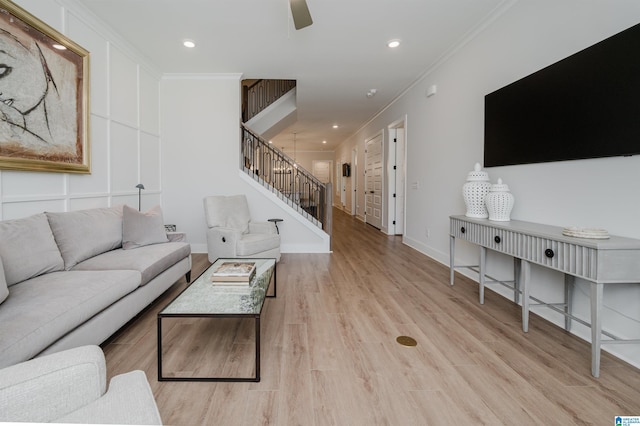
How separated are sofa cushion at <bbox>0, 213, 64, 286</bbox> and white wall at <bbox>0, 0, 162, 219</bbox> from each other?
0.36 m

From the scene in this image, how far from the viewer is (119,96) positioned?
3582 mm

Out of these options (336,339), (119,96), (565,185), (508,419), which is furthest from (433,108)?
(119,96)

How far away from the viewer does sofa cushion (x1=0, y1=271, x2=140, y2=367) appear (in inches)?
52.4

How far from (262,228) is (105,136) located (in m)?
2.17

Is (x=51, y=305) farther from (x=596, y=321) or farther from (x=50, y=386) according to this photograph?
(x=596, y=321)

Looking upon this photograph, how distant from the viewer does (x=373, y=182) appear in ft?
25.3

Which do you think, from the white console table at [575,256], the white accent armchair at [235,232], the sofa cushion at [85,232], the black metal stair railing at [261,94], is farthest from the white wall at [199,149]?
the white console table at [575,256]

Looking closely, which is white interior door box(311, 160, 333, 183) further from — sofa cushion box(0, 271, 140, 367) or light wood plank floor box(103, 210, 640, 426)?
sofa cushion box(0, 271, 140, 367)

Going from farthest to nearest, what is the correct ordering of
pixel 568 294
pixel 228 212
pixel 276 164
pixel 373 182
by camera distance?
pixel 373 182 < pixel 276 164 < pixel 228 212 < pixel 568 294

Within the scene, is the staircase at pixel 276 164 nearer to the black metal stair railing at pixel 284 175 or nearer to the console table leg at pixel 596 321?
the black metal stair railing at pixel 284 175

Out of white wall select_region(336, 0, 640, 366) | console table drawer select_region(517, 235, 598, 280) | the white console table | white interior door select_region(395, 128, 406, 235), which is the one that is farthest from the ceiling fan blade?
white interior door select_region(395, 128, 406, 235)

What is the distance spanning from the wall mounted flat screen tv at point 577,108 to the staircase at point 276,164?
8.73ft

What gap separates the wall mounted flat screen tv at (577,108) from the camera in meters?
1.79

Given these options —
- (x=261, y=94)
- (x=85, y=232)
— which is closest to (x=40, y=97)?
(x=85, y=232)
